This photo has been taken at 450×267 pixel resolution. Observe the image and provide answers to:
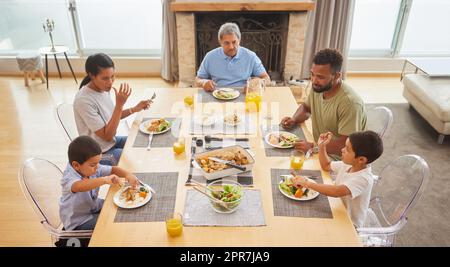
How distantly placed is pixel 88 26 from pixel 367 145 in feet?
14.0

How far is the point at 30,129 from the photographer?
360cm

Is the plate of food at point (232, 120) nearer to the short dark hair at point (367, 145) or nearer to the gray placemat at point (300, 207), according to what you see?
the gray placemat at point (300, 207)

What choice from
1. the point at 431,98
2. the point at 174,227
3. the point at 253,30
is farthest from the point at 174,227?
the point at 253,30

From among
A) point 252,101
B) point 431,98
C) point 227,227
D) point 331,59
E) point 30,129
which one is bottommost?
point 30,129

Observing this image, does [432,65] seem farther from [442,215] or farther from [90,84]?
[90,84]

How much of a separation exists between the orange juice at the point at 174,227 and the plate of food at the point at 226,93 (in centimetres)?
125

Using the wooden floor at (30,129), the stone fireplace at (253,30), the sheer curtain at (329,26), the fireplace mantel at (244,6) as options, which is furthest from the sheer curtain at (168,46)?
the sheer curtain at (329,26)

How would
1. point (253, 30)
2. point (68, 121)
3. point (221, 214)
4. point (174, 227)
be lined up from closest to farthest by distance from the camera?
point (174, 227) < point (221, 214) < point (68, 121) < point (253, 30)

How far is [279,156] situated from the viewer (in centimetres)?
189

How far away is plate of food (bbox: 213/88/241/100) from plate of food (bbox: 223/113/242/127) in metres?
0.29

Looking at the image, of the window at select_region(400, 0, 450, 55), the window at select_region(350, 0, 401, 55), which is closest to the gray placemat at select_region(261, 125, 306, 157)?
the window at select_region(350, 0, 401, 55)

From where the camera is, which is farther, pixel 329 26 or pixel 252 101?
pixel 329 26

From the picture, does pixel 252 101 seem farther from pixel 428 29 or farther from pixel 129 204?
pixel 428 29

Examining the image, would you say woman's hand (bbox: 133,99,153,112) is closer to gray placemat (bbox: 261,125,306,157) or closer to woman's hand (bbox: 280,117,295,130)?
gray placemat (bbox: 261,125,306,157)
